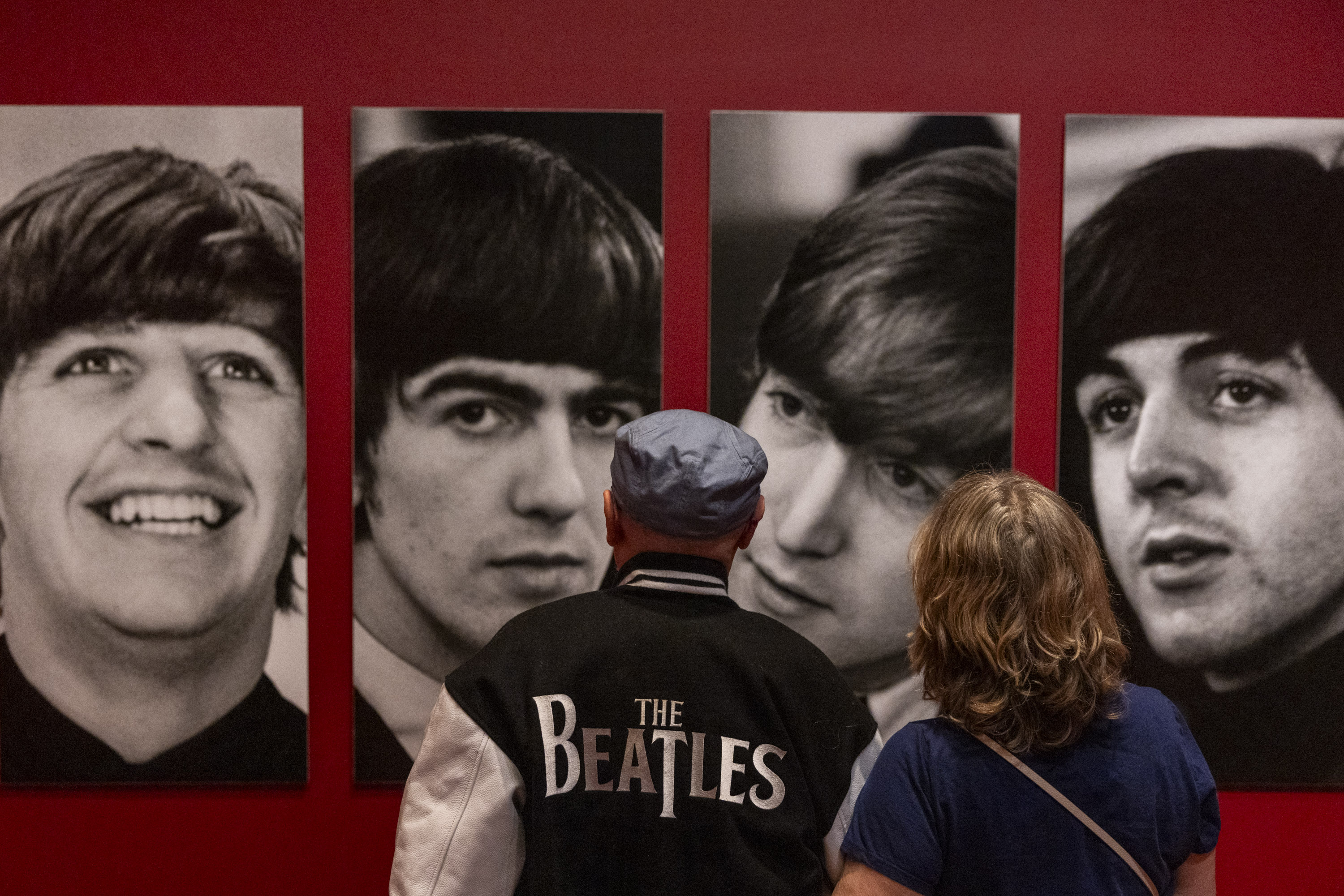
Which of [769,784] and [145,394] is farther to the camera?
[145,394]

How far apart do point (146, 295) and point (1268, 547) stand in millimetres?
2478

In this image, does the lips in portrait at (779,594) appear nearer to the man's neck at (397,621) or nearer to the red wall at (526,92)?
the red wall at (526,92)

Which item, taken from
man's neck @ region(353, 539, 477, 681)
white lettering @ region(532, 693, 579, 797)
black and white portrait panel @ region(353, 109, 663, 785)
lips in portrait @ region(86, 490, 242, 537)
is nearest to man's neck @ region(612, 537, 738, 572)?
white lettering @ region(532, 693, 579, 797)

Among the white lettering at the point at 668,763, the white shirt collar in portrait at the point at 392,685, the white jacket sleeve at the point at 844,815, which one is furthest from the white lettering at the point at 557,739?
the white shirt collar in portrait at the point at 392,685

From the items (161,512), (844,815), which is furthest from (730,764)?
(161,512)

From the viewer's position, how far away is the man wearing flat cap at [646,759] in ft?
3.69

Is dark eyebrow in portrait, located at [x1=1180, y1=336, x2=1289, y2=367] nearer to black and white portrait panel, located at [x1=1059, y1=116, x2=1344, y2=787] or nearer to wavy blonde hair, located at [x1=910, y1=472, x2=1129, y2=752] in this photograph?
black and white portrait panel, located at [x1=1059, y1=116, x2=1344, y2=787]

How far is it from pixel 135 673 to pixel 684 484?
148 centimetres

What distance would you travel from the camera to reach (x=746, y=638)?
1.15 metres

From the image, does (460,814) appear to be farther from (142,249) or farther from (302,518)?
(142,249)

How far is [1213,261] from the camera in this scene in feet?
6.45

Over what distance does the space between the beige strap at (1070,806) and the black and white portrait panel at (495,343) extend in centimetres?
108

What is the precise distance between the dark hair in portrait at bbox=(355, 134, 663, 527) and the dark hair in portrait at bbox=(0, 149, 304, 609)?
0.62 feet

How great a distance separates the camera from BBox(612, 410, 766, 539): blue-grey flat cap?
115 cm
